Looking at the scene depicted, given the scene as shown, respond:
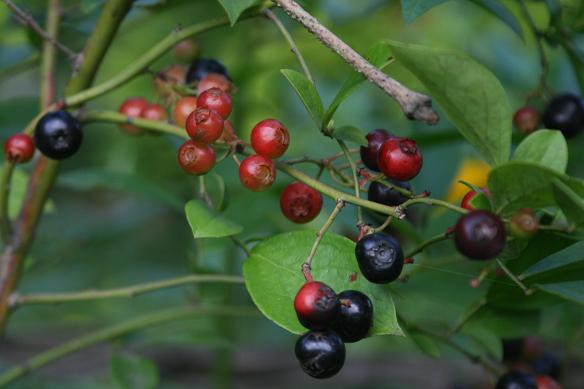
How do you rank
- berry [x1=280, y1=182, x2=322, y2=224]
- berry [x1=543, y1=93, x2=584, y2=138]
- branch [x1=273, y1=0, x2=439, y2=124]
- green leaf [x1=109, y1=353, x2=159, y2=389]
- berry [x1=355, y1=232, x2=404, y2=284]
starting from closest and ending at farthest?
branch [x1=273, y1=0, x2=439, y2=124], berry [x1=355, y1=232, x2=404, y2=284], berry [x1=280, y1=182, x2=322, y2=224], berry [x1=543, y1=93, x2=584, y2=138], green leaf [x1=109, y1=353, x2=159, y2=389]

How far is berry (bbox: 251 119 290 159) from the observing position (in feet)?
4.50

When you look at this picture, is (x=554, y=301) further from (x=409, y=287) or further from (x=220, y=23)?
(x=220, y=23)

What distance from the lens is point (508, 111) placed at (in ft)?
3.94

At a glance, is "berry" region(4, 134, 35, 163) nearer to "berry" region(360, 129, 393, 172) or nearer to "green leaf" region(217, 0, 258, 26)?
"green leaf" region(217, 0, 258, 26)

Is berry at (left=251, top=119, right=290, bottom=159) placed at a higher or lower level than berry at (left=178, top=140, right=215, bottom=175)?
higher

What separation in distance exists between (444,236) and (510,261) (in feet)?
0.69

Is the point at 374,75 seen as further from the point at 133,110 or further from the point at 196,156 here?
the point at 133,110

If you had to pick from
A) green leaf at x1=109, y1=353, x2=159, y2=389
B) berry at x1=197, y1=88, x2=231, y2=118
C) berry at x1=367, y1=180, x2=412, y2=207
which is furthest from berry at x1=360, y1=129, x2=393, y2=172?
green leaf at x1=109, y1=353, x2=159, y2=389

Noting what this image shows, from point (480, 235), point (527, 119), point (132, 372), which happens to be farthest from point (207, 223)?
point (132, 372)

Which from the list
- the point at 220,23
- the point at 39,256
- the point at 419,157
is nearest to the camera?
the point at 419,157

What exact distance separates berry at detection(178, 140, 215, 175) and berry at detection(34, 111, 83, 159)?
267 millimetres

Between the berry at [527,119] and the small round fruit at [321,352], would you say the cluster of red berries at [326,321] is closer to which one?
the small round fruit at [321,352]

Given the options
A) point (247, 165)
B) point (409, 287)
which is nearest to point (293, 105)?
point (409, 287)

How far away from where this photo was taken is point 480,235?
114cm
